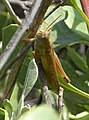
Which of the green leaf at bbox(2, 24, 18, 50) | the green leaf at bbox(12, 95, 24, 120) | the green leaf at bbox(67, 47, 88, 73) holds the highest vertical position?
the green leaf at bbox(2, 24, 18, 50)

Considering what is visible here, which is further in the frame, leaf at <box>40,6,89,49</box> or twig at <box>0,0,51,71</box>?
leaf at <box>40,6,89,49</box>

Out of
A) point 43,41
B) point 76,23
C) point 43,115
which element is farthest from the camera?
point 76,23

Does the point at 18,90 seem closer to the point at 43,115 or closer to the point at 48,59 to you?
the point at 48,59

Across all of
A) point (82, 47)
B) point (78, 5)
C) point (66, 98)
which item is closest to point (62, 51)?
point (82, 47)

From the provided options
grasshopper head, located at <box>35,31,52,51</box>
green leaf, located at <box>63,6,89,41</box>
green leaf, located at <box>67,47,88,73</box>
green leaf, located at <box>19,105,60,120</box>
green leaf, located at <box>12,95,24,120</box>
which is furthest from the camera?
green leaf, located at <box>67,47,88,73</box>

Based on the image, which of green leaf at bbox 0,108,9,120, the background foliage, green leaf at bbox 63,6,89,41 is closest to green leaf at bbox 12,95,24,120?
green leaf at bbox 0,108,9,120

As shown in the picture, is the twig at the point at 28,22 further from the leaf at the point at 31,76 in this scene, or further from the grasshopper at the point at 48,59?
the grasshopper at the point at 48,59

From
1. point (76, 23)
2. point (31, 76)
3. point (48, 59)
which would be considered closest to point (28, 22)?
point (31, 76)

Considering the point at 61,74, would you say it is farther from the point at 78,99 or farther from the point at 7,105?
the point at 7,105

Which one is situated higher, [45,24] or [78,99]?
[45,24]

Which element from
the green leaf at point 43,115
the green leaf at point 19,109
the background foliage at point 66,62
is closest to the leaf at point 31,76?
the green leaf at point 19,109

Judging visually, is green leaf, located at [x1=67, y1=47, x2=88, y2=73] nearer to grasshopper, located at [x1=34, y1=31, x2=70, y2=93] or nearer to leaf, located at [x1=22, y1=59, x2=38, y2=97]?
grasshopper, located at [x1=34, y1=31, x2=70, y2=93]
